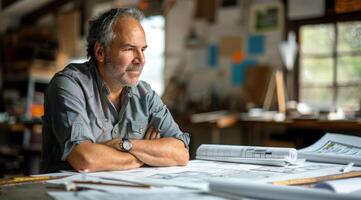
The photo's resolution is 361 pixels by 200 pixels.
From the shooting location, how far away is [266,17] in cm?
554

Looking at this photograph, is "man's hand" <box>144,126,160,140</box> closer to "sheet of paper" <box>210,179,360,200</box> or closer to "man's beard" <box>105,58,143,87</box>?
"man's beard" <box>105,58,143,87</box>

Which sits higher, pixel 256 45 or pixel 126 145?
pixel 256 45

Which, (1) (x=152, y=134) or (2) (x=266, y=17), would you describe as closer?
(1) (x=152, y=134)

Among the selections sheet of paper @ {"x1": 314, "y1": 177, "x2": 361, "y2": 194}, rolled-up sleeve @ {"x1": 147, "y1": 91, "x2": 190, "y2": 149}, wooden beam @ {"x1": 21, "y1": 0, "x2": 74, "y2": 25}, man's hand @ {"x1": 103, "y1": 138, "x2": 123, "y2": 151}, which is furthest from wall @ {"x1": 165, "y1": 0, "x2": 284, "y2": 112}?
sheet of paper @ {"x1": 314, "y1": 177, "x2": 361, "y2": 194}

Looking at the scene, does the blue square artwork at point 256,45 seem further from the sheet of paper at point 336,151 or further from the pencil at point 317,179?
the pencil at point 317,179

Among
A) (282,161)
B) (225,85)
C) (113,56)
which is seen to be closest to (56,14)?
(225,85)

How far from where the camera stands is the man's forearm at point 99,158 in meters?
1.51

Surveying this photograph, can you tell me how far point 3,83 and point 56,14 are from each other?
1.39 m

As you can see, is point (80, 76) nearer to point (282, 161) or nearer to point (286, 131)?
point (282, 161)

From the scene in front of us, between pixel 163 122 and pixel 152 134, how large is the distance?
0.20 ft

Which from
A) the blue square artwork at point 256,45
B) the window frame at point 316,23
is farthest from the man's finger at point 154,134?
the blue square artwork at point 256,45

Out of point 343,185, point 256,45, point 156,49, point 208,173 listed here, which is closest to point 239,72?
point 256,45

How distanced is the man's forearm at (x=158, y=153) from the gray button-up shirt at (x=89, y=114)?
0.50 ft

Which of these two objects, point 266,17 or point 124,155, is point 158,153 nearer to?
point 124,155
